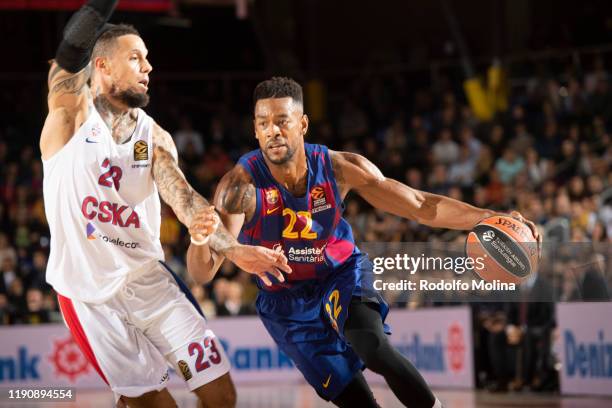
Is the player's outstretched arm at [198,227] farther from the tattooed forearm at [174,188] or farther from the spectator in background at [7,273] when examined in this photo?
the spectator in background at [7,273]

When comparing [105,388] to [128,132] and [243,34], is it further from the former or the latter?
[243,34]

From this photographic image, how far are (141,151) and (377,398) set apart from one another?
17.8 feet

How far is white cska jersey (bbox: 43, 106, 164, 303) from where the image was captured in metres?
4.91

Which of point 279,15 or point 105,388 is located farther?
point 279,15

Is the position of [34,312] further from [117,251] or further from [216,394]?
[216,394]

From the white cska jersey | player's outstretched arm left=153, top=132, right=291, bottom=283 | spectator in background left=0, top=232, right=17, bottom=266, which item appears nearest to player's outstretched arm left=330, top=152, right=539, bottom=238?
player's outstretched arm left=153, top=132, right=291, bottom=283

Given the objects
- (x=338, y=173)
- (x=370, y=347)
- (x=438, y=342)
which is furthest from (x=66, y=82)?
(x=438, y=342)

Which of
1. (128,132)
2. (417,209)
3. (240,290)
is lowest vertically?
(240,290)

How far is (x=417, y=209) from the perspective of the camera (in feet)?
18.8

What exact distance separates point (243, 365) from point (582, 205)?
464 cm

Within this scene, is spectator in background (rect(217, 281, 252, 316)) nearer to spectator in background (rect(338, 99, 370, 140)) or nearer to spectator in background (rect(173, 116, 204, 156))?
spectator in background (rect(173, 116, 204, 156))

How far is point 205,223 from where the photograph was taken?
462 centimetres

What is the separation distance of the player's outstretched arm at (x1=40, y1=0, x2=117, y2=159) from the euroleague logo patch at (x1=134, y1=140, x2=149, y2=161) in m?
0.32

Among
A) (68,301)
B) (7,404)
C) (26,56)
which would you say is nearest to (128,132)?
(68,301)
